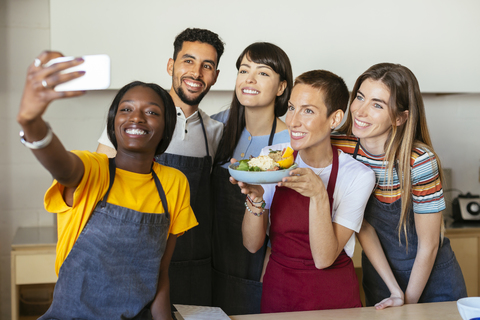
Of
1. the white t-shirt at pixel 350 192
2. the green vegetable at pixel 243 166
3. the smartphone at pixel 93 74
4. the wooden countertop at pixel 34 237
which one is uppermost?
the smartphone at pixel 93 74

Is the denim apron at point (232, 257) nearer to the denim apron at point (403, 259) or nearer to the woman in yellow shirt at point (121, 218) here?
the denim apron at point (403, 259)

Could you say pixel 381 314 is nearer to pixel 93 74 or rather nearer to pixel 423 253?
pixel 423 253

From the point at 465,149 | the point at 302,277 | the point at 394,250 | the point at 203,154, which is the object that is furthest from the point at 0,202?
the point at 465,149

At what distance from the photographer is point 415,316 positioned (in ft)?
4.01

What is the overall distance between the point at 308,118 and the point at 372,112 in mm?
264

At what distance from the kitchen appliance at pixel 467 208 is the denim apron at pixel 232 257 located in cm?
190

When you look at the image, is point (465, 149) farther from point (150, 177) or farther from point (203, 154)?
point (150, 177)

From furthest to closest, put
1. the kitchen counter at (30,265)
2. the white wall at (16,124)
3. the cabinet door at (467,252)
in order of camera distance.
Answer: the cabinet door at (467,252) < the white wall at (16,124) < the kitchen counter at (30,265)

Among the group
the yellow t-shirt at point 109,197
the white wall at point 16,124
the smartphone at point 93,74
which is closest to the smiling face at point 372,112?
the yellow t-shirt at point 109,197

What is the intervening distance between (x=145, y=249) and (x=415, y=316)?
78 cm

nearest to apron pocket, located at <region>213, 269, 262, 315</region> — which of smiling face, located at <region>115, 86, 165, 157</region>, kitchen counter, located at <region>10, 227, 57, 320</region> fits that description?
smiling face, located at <region>115, 86, 165, 157</region>

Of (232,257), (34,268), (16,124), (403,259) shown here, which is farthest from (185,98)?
(16,124)

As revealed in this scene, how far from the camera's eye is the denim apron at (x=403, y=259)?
1567 mm

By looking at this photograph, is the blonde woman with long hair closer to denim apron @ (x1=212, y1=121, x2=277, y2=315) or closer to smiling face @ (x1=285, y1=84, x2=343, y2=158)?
smiling face @ (x1=285, y1=84, x2=343, y2=158)
